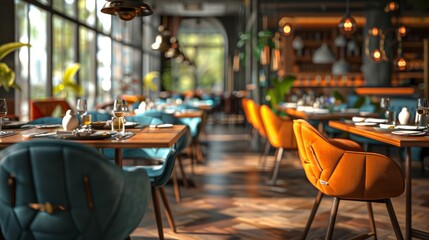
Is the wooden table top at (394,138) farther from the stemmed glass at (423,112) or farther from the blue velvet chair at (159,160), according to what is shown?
the blue velvet chair at (159,160)

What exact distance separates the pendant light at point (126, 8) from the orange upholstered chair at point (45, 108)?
95.5 inches

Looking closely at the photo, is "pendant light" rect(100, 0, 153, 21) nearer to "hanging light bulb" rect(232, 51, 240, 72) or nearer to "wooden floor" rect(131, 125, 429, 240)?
"wooden floor" rect(131, 125, 429, 240)

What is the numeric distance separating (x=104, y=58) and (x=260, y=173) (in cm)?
555

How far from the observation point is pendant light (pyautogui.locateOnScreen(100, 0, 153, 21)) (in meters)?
3.69

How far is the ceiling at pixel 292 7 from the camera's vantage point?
12562mm

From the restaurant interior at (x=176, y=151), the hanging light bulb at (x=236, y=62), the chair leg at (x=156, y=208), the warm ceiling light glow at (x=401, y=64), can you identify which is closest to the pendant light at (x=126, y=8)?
the restaurant interior at (x=176, y=151)

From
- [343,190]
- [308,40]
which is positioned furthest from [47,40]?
[308,40]

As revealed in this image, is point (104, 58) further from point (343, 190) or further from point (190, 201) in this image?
point (343, 190)

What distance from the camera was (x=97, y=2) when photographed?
33.1 ft

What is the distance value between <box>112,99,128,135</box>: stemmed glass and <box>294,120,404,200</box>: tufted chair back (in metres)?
1.15

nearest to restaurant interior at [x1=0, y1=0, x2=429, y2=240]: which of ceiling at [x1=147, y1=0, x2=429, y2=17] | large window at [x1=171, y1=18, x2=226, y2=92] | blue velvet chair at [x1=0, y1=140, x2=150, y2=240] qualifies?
blue velvet chair at [x1=0, y1=140, x2=150, y2=240]

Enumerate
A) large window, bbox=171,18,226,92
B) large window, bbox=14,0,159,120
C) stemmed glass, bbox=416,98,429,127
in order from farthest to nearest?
1. large window, bbox=171,18,226,92
2. large window, bbox=14,0,159,120
3. stemmed glass, bbox=416,98,429,127

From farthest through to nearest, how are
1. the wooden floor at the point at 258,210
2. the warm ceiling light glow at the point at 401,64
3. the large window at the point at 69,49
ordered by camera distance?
1. the large window at the point at 69,49
2. the warm ceiling light glow at the point at 401,64
3. the wooden floor at the point at 258,210

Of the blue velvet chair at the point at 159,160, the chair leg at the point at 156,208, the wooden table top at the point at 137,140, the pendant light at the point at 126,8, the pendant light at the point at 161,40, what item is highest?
the pendant light at the point at 161,40
